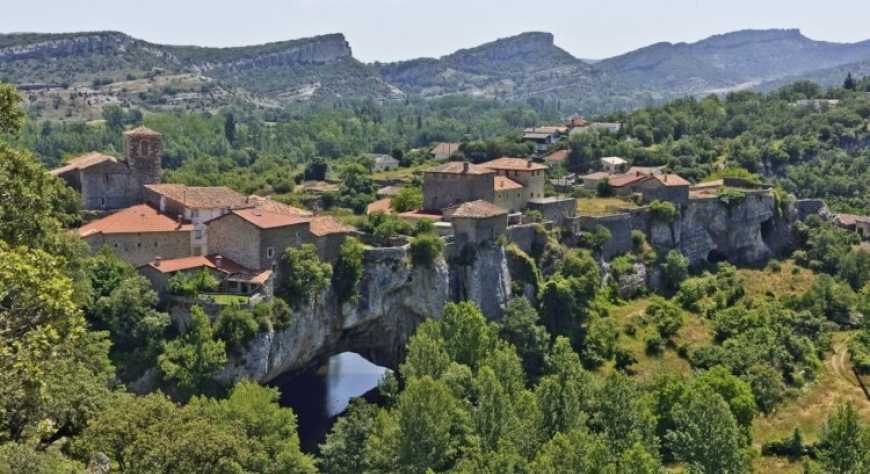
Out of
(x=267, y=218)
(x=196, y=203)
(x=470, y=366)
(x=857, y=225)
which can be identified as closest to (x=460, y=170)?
(x=267, y=218)

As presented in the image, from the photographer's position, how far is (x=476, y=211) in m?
64.5

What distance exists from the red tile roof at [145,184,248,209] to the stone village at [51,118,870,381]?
0.26 ft

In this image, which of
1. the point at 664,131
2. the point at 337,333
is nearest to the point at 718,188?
the point at 664,131

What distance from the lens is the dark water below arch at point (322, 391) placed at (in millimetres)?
57144

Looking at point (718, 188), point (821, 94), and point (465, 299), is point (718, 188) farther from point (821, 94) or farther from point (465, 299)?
point (821, 94)

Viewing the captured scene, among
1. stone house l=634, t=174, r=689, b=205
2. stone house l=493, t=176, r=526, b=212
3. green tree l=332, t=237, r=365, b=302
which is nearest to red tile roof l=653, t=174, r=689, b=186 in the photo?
stone house l=634, t=174, r=689, b=205

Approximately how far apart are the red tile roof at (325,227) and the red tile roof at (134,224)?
7272 millimetres

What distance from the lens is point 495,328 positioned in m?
59.2

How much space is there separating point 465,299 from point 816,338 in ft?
86.4

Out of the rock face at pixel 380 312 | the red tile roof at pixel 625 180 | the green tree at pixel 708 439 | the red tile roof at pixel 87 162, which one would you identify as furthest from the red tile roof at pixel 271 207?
the red tile roof at pixel 625 180

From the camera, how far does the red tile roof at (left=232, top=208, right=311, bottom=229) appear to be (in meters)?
53.0

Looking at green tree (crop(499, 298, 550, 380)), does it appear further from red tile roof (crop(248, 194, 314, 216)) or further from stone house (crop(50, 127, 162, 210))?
stone house (crop(50, 127, 162, 210))

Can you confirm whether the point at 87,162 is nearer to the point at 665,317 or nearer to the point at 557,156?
the point at 665,317

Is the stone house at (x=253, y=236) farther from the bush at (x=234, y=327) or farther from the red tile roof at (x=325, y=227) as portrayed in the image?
the bush at (x=234, y=327)
